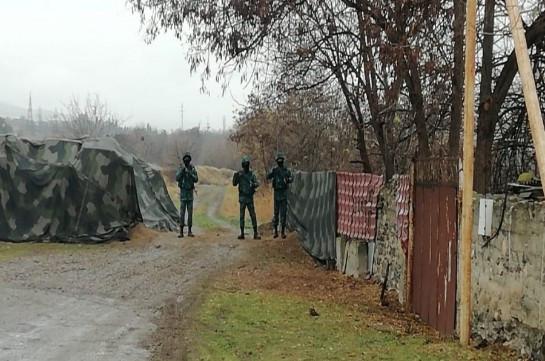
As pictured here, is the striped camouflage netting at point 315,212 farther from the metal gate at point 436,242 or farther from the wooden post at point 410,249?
the metal gate at point 436,242

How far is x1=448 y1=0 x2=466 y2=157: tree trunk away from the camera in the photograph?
1004 centimetres

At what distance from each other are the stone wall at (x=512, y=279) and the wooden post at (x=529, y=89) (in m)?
0.58

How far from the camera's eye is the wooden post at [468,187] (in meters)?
7.45

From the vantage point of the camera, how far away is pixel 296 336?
8.05 meters

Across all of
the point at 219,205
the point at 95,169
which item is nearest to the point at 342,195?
the point at 95,169

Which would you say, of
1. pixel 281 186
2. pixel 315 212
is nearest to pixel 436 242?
pixel 315 212

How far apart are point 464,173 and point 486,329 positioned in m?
1.65

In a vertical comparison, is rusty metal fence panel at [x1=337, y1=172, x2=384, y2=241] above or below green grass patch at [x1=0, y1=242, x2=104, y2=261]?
above

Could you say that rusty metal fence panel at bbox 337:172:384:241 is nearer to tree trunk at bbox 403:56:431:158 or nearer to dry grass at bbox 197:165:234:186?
tree trunk at bbox 403:56:431:158

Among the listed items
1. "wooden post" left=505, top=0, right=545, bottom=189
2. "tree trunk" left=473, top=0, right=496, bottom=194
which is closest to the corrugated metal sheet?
"tree trunk" left=473, top=0, right=496, bottom=194

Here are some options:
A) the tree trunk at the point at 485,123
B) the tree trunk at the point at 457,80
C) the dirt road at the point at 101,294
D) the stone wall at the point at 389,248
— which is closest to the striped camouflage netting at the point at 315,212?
the dirt road at the point at 101,294

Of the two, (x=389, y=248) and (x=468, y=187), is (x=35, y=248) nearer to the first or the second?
(x=389, y=248)

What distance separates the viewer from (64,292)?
10641mm

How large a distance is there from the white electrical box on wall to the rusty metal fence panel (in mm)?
4577
